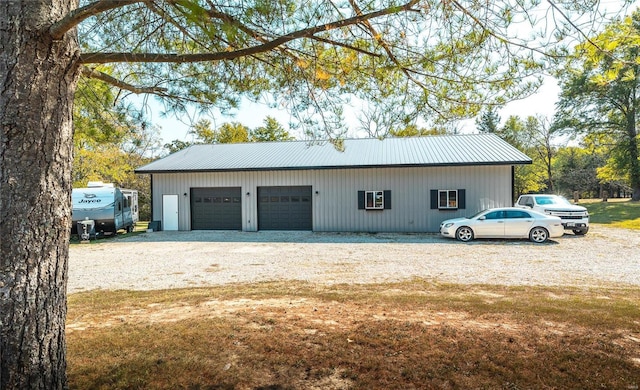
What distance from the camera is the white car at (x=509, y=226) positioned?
12781mm

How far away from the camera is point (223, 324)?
164 inches

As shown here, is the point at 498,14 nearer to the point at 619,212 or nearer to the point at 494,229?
the point at 494,229

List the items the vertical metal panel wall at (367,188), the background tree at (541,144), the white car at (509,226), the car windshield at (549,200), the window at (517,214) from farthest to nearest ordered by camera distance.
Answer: the background tree at (541,144) → the vertical metal panel wall at (367,188) → the car windshield at (549,200) → the window at (517,214) → the white car at (509,226)

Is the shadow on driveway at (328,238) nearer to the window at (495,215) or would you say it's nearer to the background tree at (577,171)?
the window at (495,215)

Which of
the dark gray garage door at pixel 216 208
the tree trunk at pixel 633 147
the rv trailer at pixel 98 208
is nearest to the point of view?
the rv trailer at pixel 98 208

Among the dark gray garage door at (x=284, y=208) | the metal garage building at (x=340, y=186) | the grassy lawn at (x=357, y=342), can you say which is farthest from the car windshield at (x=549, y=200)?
the grassy lawn at (x=357, y=342)

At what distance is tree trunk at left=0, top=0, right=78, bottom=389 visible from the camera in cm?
233

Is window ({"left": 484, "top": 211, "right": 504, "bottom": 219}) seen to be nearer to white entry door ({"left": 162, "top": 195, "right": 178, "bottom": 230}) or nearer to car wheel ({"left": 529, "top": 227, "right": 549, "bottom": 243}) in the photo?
car wheel ({"left": 529, "top": 227, "right": 549, "bottom": 243})

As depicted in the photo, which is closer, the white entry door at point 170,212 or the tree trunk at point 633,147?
the white entry door at point 170,212

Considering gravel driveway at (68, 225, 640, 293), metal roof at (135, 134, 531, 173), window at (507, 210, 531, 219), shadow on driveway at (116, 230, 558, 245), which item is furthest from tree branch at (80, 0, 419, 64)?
metal roof at (135, 134, 531, 173)

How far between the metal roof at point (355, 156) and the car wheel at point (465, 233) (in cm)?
332

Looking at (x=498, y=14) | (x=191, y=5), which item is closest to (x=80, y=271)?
(x=191, y=5)

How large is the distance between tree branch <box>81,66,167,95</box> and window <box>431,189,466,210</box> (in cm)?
1407

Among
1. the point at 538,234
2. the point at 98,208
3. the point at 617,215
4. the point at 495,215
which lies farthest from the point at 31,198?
the point at 617,215
